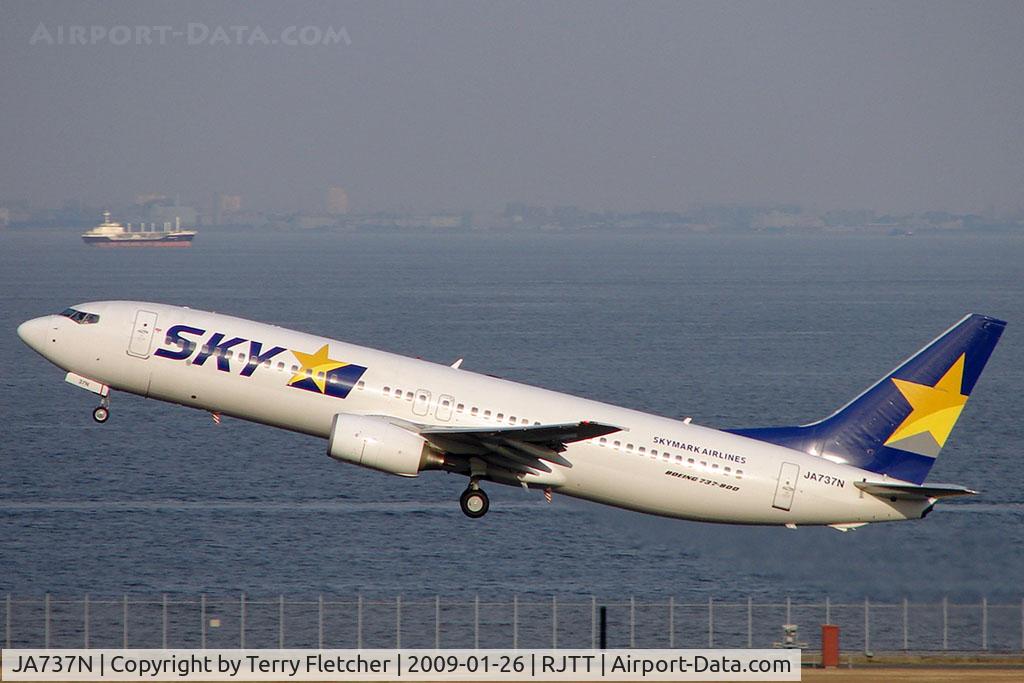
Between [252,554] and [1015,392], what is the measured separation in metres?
91.2

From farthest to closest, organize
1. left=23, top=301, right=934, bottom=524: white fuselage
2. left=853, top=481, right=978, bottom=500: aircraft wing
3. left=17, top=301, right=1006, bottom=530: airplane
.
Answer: left=23, top=301, right=934, bottom=524: white fuselage < left=17, top=301, right=1006, bottom=530: airplane < left=853, top=481, right=978, bottom=500: aircraft wing

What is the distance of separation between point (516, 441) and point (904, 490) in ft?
41.0

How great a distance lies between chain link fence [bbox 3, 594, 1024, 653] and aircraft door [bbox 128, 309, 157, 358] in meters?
19.6

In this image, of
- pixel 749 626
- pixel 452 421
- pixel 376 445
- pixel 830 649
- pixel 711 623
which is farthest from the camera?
pixel 711 623

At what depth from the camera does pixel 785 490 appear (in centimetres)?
4625

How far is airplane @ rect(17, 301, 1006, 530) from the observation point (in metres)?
44.4

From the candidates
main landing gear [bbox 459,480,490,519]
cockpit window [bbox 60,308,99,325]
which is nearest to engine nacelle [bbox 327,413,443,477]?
main landing gear [bbox 459,480,490,519]

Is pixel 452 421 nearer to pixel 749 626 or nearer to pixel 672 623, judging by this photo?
pixel 672 623

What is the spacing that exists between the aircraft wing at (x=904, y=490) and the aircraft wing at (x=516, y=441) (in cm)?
948

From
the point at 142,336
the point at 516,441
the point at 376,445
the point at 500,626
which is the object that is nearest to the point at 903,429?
the point at 516,441

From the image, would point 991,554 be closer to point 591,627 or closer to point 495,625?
point 591,627

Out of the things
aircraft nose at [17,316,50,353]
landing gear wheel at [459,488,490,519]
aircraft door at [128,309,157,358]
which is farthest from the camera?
aircraft nose at [17,316,50,353]

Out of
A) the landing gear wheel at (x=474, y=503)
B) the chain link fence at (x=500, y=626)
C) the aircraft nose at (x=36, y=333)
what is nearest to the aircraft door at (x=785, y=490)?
the landing gear wheel at (x=474, y=503)

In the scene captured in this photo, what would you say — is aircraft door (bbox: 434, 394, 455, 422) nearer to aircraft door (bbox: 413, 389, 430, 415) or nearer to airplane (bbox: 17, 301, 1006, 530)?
airplane (bbox: 17, 301, 1006, 530)
